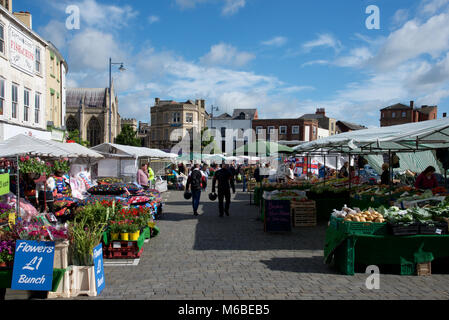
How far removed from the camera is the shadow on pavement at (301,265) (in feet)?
21.4

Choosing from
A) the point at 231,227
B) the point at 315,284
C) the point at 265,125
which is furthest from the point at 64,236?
the point at 265,125

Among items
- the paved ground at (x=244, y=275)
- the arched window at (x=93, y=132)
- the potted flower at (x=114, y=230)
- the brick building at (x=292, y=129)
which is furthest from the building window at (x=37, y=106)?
the arched window at (x=93, y=132)

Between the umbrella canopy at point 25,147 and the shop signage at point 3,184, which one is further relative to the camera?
the umbrella canopy at point 25,147

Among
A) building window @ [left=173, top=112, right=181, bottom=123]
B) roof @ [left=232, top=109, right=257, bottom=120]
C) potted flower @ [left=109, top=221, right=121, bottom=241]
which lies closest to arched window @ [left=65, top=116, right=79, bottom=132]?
building window @ [left=173, top=112, right=181, bottom=123]

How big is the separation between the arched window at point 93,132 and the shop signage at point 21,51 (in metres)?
55.8

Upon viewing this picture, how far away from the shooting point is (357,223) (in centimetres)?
637

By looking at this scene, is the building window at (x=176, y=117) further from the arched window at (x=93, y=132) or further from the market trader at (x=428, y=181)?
the market trader at (x=428, y=181)

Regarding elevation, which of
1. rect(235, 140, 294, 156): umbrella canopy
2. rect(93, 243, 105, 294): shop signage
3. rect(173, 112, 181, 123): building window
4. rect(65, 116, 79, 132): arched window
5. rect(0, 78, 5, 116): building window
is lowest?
rect(93, 243, 105, 294): shop signage

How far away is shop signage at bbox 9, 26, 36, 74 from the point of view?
18.4 metres

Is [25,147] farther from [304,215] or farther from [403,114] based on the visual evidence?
[403,114]

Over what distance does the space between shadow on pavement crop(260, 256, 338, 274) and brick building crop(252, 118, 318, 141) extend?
61228 millimetres

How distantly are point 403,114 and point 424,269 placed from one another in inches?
3424

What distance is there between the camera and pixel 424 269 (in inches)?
249

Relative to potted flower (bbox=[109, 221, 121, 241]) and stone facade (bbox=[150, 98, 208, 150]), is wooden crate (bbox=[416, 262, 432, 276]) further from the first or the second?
stone facade (bbox=[150, 98, 208, 150])
